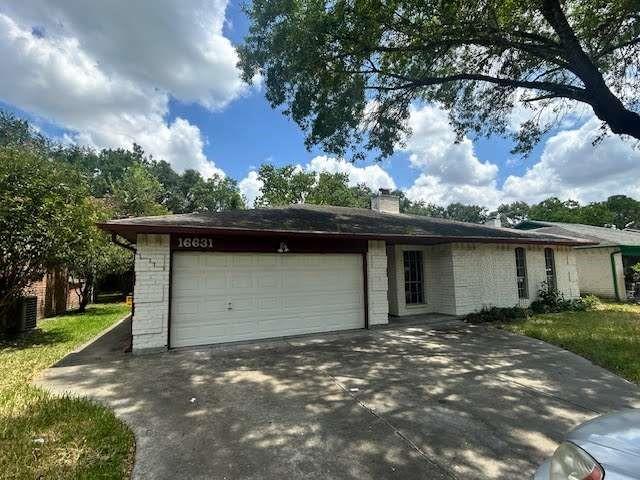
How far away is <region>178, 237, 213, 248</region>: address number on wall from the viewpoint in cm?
756

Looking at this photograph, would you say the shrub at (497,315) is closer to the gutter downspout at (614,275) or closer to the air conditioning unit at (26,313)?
the gutter downspout at (614,275)

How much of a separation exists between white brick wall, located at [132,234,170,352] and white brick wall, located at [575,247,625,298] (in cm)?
1951

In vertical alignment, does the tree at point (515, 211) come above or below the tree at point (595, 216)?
above

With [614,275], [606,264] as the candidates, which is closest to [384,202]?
[606,264]

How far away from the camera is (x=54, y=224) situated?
8523 millimetres

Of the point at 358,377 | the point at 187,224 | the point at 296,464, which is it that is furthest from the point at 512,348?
the point at 187,224

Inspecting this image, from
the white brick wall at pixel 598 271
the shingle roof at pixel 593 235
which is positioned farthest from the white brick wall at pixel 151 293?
the white brick wall at pixel 598 271

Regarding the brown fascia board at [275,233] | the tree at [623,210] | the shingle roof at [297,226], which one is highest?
the tree at [623,210]

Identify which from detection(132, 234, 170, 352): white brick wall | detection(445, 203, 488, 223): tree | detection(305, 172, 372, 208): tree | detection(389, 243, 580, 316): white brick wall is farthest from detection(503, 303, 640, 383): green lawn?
detection(445, 203, 488, 223): tree

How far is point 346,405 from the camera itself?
4.49 meters

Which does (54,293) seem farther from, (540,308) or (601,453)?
(540,308)

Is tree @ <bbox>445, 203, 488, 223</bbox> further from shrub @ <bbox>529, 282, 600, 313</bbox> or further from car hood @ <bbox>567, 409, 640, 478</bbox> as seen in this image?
car hood @ <bbox>567, 409, 640, 478</bbox>

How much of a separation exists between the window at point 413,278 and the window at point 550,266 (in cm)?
566

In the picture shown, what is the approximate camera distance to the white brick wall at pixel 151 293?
707 centimetres
